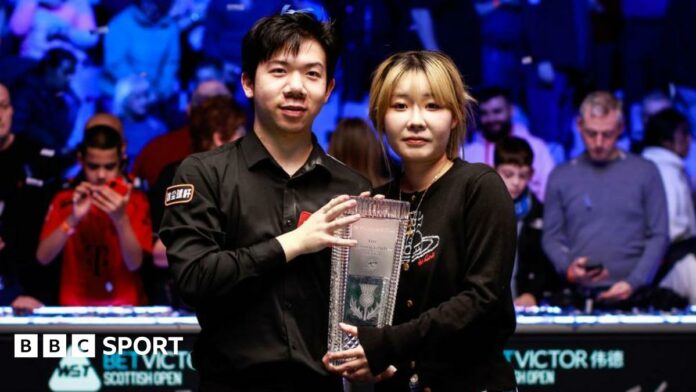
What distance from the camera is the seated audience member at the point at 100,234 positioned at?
577 centimetres

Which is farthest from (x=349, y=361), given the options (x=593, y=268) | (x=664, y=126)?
(x=664, y=126)

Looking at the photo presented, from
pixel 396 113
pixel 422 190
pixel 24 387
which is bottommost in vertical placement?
pixel 24 387

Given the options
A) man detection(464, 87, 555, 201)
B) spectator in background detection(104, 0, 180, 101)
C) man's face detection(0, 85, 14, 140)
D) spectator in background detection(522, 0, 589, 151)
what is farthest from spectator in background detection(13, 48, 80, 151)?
spectator in background detection(522, 0, 589, 151)

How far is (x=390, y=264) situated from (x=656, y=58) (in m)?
4.85

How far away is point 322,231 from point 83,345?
2.57 m

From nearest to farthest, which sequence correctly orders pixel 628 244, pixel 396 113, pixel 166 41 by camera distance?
pixel 396 113 < pixel 628 244 < pixel 166 41

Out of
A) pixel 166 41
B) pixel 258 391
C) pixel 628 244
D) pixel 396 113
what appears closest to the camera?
pixel 258 391

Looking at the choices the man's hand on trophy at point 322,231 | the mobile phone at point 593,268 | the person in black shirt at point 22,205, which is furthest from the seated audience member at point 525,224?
the man's hand on trophy at point 322,231

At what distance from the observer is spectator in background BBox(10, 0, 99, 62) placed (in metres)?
6.82

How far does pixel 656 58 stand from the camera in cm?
721

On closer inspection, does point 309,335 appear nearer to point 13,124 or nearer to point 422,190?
point 422,190

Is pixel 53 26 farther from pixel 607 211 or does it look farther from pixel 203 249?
pixel 203 249

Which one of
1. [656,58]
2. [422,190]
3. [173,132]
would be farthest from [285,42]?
[656,58]

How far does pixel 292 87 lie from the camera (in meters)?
2.89
